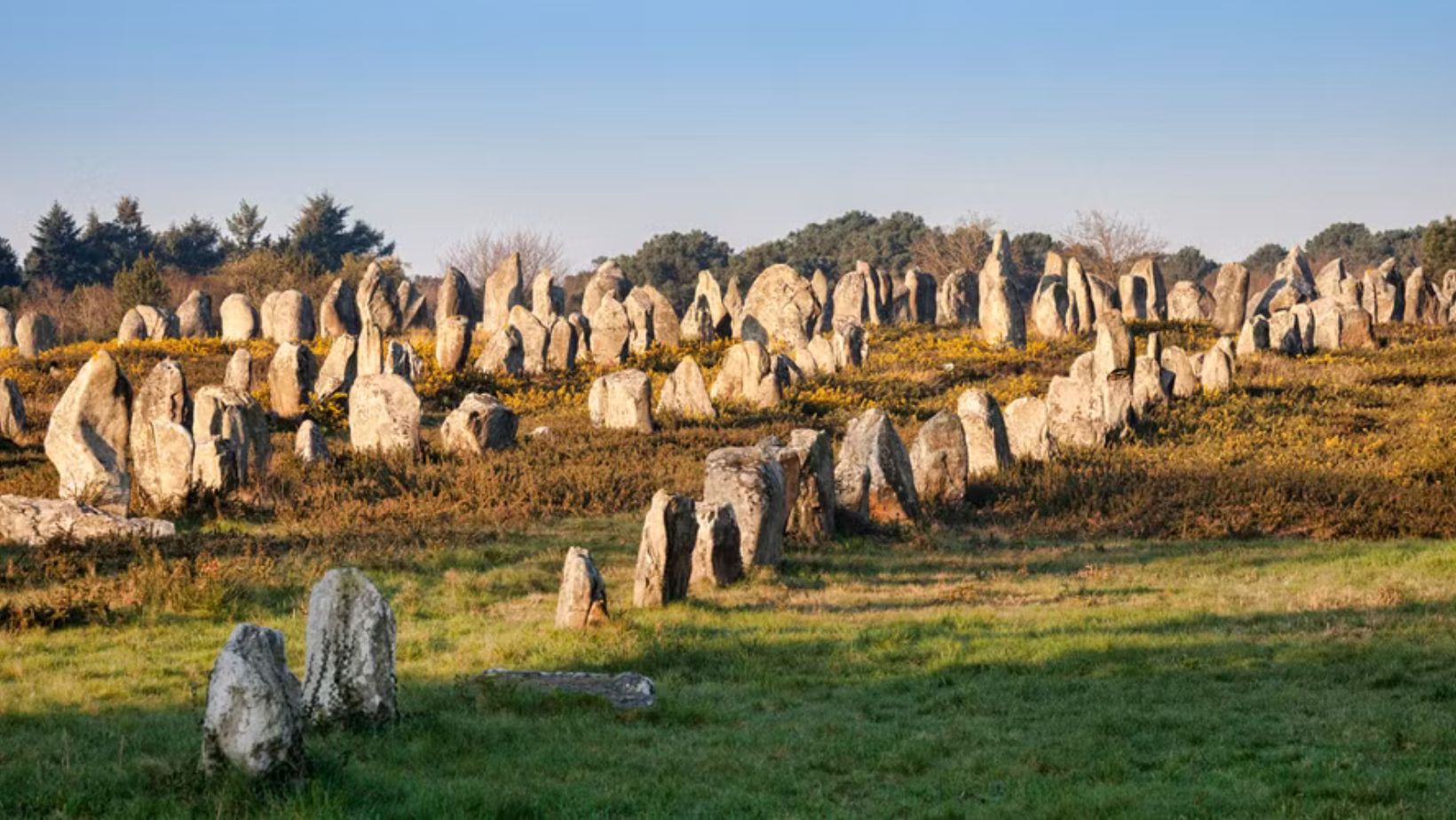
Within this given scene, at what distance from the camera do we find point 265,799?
8.59 metres

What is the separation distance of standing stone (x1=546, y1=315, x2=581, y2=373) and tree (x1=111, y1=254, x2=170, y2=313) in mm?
24623

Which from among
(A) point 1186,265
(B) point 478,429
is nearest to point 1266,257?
(A) point 1186,265

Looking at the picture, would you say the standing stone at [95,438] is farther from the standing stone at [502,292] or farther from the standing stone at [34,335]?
the standing stone at [502,292]

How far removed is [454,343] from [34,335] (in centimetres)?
1769

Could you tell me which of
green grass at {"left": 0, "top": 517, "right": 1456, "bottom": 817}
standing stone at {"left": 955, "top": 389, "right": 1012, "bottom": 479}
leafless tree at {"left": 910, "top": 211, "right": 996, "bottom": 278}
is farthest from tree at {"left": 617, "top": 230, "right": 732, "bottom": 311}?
green grass at {"left": 0, "top": 517, "right": 1456, "bottom": 817}

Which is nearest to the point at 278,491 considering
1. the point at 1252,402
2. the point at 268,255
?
the point at 1252,402

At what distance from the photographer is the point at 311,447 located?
2719cm

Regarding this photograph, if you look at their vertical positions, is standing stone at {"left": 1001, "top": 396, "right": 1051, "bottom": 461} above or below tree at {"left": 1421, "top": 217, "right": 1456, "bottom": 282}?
below

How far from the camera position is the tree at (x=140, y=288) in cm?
6306

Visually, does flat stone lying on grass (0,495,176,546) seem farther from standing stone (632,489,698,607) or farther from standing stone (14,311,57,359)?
standing stone (14,311,57,359)

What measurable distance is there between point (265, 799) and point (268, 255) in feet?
213

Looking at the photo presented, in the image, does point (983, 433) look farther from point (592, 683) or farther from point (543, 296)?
→ point (543, 296)

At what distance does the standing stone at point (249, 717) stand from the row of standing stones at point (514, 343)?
11.7 meters

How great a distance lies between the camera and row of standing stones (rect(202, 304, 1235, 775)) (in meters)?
8.87
